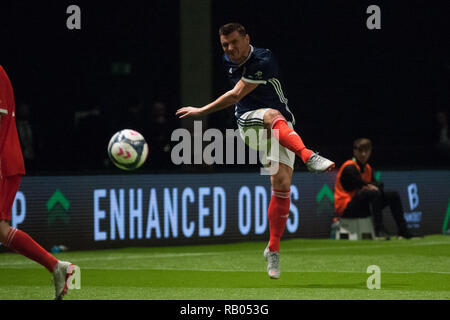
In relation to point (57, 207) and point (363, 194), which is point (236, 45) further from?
point (363, 194)

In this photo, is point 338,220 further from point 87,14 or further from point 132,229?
point 87,14

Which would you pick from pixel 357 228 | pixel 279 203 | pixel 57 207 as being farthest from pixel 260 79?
pixel 357 228

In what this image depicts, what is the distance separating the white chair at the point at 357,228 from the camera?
43.1 feet

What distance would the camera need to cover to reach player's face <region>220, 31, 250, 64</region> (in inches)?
314

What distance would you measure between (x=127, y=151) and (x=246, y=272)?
1.83 meters

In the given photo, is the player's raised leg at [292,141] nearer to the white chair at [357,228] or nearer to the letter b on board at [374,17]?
the white chair at [357,228]

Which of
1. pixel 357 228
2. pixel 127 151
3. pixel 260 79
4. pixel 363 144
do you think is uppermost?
pixel 260 79

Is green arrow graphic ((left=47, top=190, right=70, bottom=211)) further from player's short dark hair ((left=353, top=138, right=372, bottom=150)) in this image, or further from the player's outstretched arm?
the player's outstretched arm

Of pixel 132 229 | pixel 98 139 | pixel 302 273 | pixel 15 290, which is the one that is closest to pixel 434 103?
pixel 98 139

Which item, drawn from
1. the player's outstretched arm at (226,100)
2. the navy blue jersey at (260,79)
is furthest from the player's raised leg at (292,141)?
the player's outstretched arm at (226,100)

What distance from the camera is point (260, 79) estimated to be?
26.2 ft

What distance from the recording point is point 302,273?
9125 mm

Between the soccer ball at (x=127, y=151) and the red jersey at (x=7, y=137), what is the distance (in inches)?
119

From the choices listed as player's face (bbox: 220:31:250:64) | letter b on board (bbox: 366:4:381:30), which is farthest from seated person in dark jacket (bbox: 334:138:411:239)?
letter b on board (bbox: 366:4:381:30)
